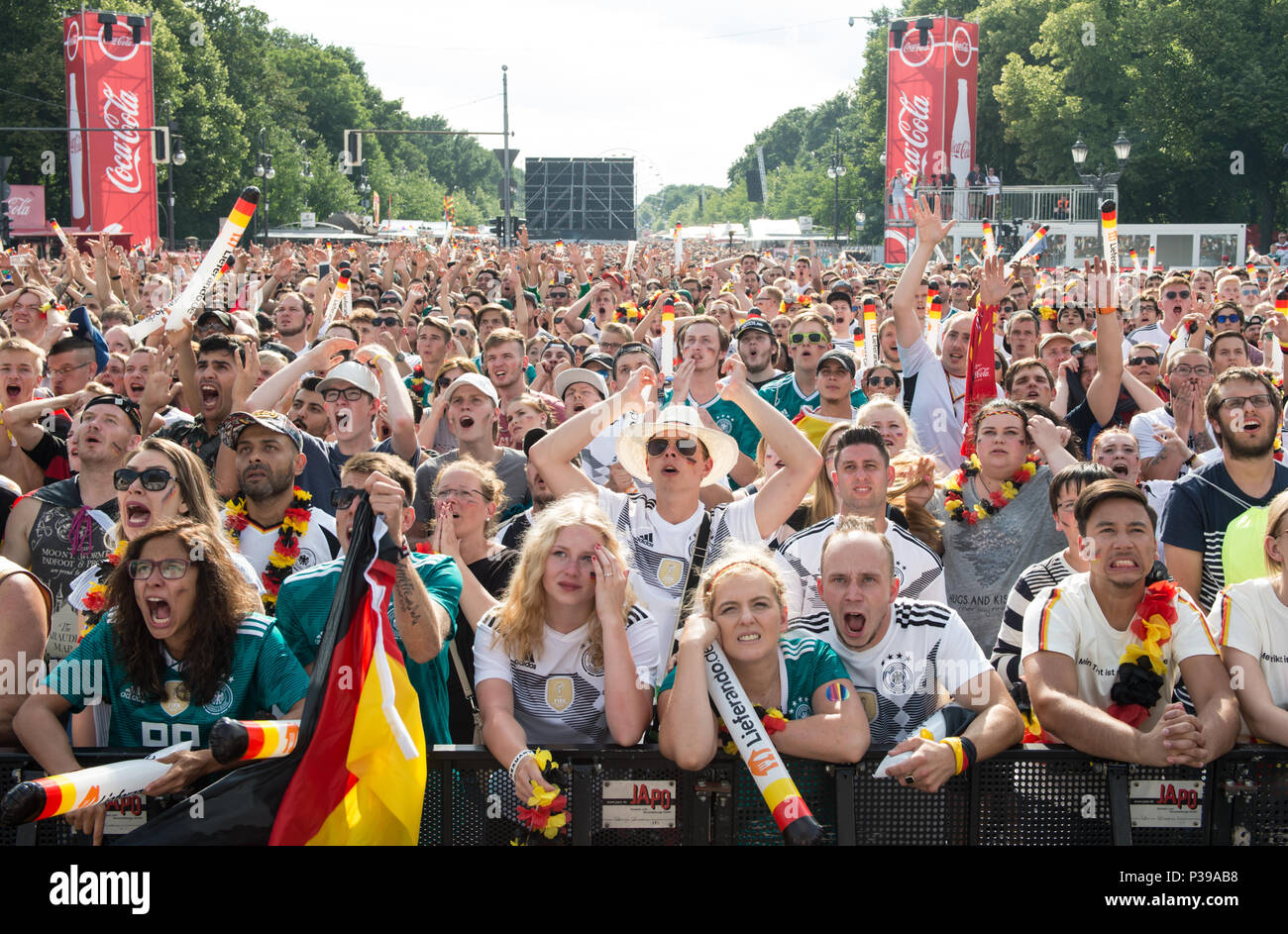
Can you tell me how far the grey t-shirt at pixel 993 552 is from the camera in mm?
5363

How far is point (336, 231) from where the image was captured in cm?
5884

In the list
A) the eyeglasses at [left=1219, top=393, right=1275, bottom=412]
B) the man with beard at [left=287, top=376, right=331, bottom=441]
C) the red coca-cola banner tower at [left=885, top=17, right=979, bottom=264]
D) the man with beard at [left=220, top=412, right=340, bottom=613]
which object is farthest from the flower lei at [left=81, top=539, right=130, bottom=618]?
the red coca-cola banner tower at [left=885, top=17, right=979, bottom=264]

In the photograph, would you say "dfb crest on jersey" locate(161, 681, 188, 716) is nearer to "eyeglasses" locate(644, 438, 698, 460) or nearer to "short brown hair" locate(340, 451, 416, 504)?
"short brown hair" locate(340, 451, 416, 504)

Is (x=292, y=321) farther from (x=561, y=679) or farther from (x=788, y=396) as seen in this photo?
(x=561, y=679)

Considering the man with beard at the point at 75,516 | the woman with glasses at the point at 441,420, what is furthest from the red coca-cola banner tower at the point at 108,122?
the man with beard at the point at 75,516

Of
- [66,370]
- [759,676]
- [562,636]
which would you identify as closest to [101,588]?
[562,636]

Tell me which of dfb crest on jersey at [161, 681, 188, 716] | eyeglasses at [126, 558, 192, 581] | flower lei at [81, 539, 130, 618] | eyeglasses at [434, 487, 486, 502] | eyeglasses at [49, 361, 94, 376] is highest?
eyeglasses at [49, 361, 94, 376]

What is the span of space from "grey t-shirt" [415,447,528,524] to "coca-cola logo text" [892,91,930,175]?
101 feet

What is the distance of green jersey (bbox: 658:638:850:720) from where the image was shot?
12.3 feet

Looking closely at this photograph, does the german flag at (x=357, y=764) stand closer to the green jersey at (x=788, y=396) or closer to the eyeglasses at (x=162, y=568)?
the eyeglasses at (x=162, y=568)

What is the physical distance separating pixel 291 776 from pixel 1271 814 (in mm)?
2649

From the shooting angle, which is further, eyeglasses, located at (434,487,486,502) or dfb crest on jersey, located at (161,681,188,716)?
eyeglasses, located at (434,487,486,502)

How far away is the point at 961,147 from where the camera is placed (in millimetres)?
35625
